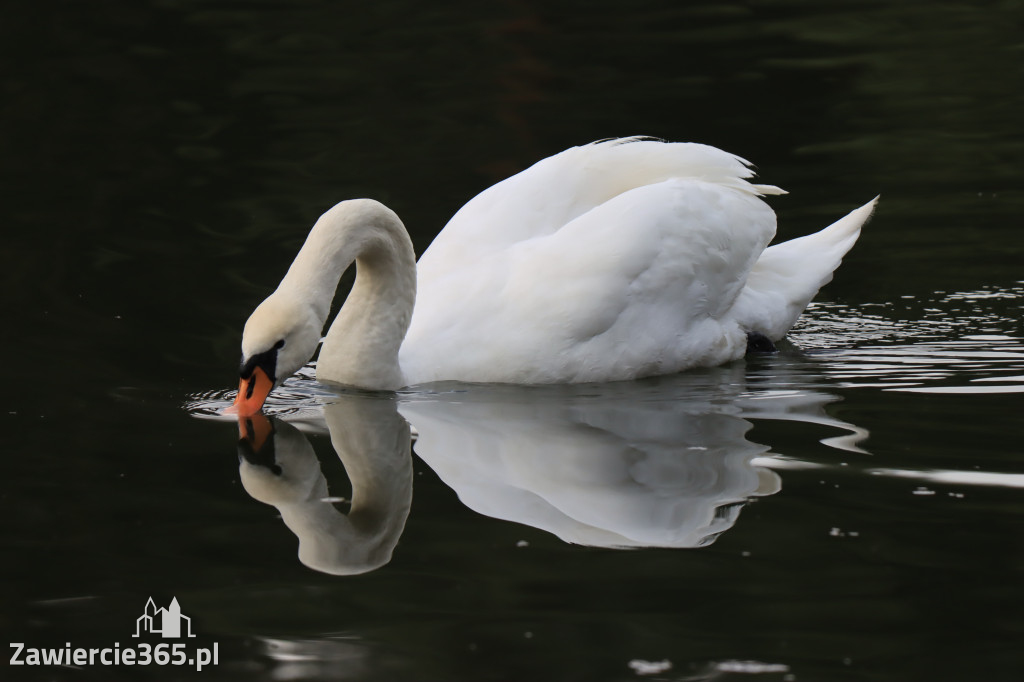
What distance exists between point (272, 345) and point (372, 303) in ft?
2.77

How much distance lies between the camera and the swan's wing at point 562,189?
8164 millimetres

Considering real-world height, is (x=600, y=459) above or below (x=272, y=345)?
below

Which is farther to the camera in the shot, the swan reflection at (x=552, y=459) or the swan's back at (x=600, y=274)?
the swan's back at (x=600, y=274)

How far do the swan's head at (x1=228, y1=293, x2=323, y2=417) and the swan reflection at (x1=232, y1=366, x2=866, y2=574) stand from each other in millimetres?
187

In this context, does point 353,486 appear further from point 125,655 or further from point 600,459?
point 125,655

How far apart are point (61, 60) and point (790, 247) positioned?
10942 millimetres

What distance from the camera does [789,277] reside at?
8906 mm

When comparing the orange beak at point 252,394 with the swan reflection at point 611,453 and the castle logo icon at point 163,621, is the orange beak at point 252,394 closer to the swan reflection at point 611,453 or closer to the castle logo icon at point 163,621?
the swan reflection at point 611,453

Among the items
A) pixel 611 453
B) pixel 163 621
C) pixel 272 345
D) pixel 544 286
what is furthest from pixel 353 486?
pixel 544 286

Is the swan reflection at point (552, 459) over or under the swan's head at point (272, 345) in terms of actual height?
under

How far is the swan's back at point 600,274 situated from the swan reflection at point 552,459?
0.58 ft

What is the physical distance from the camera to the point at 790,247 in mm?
9109

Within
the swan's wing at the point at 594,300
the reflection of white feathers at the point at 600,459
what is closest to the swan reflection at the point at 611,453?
the reflection of white feathers at the point at 600,459

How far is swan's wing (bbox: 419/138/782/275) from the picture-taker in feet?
26.8
